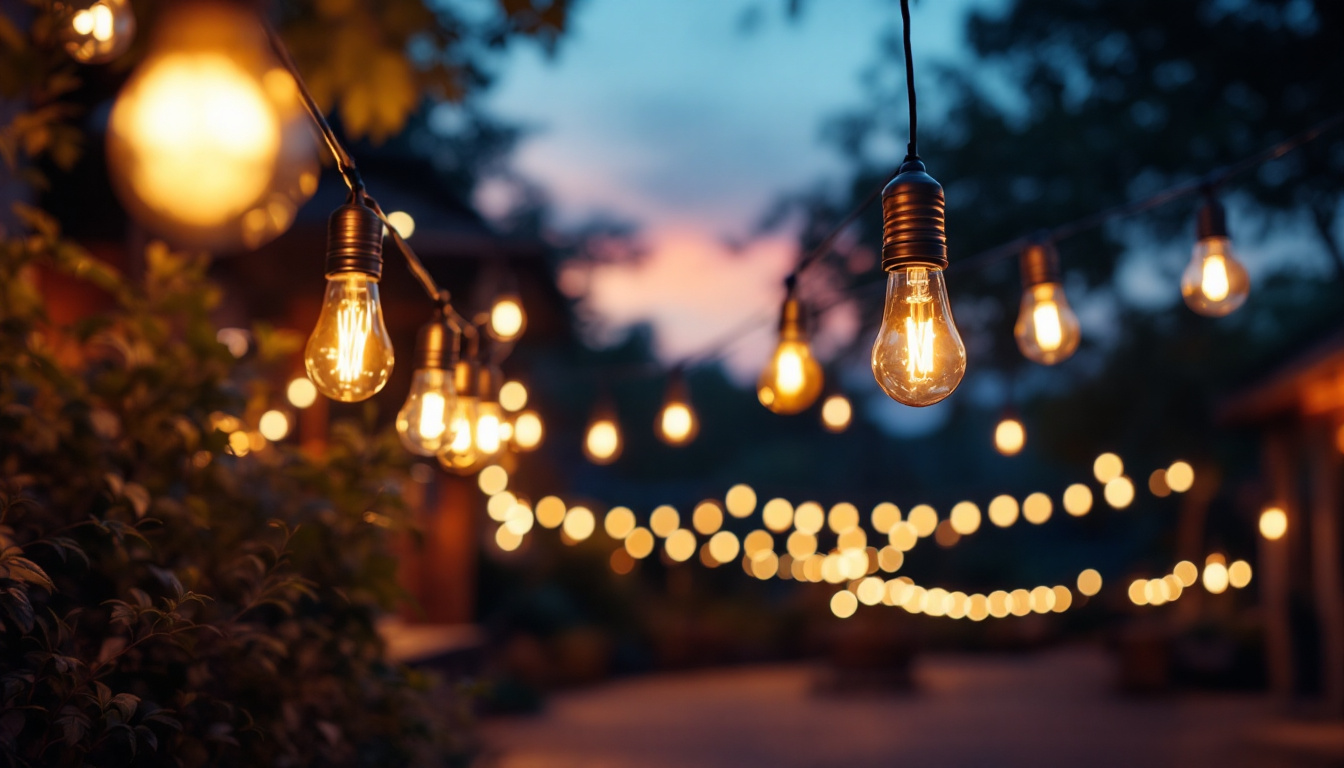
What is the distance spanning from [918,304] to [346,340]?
0.94 meters

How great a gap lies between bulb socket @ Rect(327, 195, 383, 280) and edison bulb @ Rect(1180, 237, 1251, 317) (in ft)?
7.72

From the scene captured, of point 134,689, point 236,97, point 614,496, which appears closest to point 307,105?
point 236,97

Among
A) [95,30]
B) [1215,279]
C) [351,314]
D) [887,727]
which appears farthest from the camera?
[887,727]

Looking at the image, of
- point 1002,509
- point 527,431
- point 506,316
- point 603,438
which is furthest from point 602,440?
point 1002,509

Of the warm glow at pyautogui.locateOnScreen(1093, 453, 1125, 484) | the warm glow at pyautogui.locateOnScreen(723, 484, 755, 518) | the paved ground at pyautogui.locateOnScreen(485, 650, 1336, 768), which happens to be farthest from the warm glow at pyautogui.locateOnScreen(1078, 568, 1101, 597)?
the warm glow at pyautogui.locateOnScreen(1093, 453, 1125, 484)

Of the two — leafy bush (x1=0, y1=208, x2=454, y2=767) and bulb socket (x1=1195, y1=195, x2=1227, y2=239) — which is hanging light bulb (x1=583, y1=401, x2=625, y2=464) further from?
bulb socket (x1=1195, y1=195, x2=1227, y2=239)

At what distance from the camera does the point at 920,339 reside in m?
1.59

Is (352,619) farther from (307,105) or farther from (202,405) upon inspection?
(307,105)

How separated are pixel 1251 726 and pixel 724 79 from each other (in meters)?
46.7

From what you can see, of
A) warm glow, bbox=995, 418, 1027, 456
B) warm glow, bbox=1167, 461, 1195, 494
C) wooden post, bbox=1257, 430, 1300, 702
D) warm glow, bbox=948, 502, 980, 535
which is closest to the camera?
warm glow, bbox=995, 418, 1027, 456

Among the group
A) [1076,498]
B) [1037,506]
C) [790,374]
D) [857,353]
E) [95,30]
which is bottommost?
[790,374]

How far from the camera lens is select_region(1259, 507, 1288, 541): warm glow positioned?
32.8ft

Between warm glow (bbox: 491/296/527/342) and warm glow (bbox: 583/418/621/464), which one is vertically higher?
warm glow (bbox: 491/296/527/342)

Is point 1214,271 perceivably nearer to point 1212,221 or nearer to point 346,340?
point 1212,221
